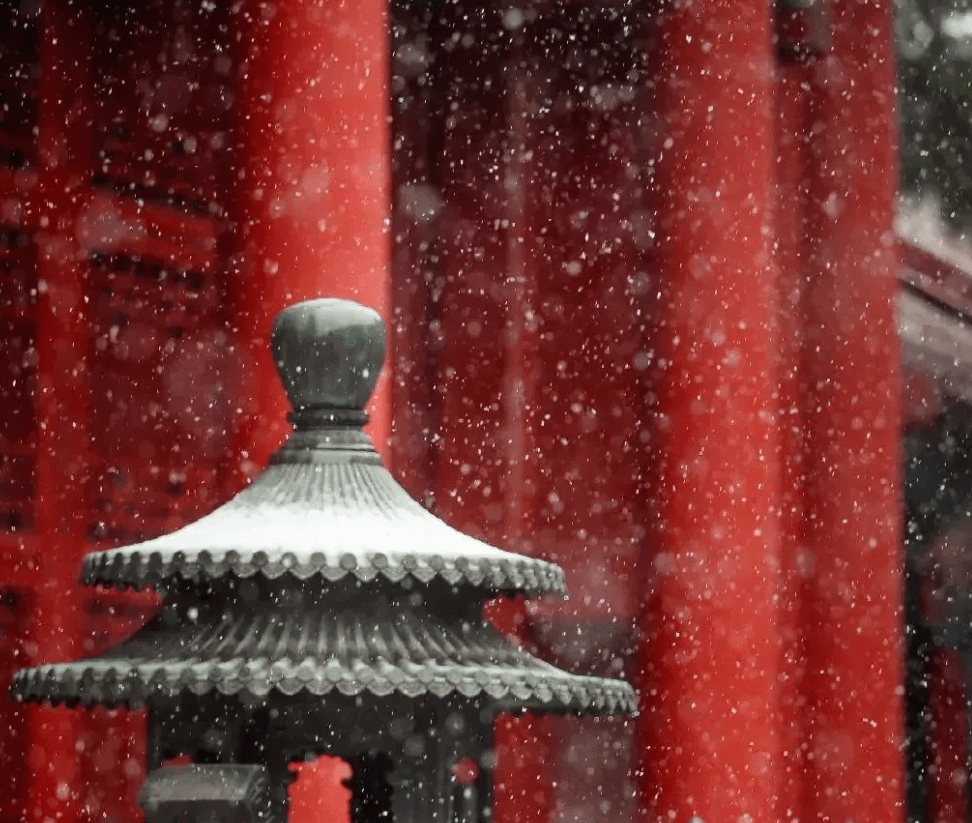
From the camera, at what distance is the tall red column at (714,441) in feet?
22.1

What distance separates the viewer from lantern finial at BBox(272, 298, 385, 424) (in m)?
2.82

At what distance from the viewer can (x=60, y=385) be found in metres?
6.10

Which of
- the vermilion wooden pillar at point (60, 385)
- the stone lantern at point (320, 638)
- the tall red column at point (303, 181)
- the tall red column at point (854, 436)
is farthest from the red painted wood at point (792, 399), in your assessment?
the stone lantern at point (320, 638)

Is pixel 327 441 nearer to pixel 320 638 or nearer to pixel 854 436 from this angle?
pixel 320 638

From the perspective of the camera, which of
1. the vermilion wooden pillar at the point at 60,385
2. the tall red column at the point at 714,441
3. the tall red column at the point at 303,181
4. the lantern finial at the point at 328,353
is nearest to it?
the lantern finial at the point at 328,353

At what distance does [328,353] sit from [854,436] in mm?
5435

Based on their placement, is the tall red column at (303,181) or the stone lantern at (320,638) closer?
the stone lantern at (320,638)

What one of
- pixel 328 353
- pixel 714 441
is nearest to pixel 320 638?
pixel 328 353

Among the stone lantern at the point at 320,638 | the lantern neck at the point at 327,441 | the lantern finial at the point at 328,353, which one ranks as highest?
the lantern finial at the point at 328,353

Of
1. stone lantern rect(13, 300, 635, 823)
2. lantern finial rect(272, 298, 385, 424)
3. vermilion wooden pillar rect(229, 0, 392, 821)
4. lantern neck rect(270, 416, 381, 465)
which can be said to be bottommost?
stone lantern rect(13, 300, 635, 823)

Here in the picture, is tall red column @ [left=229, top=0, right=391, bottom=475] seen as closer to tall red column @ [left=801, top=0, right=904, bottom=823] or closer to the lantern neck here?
the lantern neck

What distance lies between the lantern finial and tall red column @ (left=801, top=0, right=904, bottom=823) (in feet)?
17.3

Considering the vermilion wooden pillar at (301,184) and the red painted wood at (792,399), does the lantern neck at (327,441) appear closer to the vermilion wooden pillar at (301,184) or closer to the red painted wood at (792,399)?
the vermilion wooden pillar at (301,184)

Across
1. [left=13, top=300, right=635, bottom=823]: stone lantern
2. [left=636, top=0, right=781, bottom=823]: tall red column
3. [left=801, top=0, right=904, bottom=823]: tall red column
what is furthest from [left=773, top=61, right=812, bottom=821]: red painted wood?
[left=13, top=300, right=635, bottom=823]: stone lantern
